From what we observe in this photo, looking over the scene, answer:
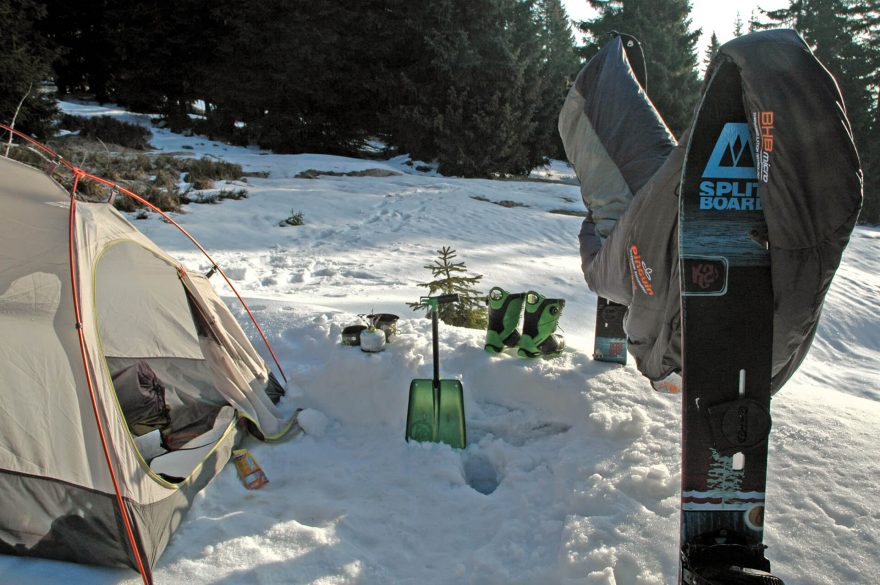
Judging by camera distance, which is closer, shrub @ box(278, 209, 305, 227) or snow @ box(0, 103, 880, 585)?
snow @ box(0, 103, 880, 585)

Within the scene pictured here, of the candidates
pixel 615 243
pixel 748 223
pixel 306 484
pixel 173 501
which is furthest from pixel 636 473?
pixel 173 501

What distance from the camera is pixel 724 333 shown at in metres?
1.72

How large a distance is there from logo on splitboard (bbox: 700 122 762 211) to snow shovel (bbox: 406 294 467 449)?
64.1 inches

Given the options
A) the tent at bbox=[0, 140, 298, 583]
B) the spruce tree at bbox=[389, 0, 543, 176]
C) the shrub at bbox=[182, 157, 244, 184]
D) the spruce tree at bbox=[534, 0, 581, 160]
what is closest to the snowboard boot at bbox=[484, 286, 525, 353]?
the tent at bbox=[0, 140, 298, 583]

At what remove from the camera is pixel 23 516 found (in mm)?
2297

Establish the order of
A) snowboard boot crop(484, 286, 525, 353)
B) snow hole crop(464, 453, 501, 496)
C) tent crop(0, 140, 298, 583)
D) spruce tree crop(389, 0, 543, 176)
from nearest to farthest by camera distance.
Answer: tent crop(0, 140, 298, 583) < snow hole crop(464, 453, 501, 496) < snowboard boot crop(484, 286, 525, 353) < spruce tree crop(389, 0, 543, 176)

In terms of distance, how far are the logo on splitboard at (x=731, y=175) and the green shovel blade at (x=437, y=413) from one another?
1770 mm

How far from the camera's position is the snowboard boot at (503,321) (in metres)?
3.68

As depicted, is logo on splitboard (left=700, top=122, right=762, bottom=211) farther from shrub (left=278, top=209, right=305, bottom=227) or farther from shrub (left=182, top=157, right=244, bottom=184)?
shrub (left=182, top=157, right=244, bottom=184)

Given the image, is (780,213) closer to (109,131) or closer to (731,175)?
(731,175)

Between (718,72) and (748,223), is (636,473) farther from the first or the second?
(718,72)

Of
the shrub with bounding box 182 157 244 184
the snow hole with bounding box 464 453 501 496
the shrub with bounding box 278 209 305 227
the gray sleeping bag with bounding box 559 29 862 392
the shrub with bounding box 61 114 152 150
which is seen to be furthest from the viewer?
the shrub with bounding box 61 114 152 150

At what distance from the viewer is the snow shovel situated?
3.12 m

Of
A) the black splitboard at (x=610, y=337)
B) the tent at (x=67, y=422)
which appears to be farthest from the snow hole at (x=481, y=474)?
the tent at (x=67, y=422)
